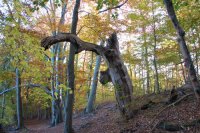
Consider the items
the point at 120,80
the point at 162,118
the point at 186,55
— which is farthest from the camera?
the point at 120,80

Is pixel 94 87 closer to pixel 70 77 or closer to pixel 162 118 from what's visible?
pixel 70 77

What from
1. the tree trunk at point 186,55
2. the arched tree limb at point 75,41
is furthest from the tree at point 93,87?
the tree trunk at point 186,55

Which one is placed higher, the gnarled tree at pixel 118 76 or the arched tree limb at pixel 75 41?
the arched tree limb at pixel 75 41

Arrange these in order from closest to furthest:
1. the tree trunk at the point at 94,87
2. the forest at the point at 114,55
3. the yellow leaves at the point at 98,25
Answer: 1. the forest at the point at 114,55
2. the yellow leaves at the point at 98,25
3. the tree trunk at the point at 94,87

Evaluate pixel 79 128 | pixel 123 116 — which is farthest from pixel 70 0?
pixel 123 116

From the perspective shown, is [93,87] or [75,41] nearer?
[75,41]

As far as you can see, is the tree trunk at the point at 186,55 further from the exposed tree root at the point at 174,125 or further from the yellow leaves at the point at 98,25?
the yellow leaves at the point at 98,25

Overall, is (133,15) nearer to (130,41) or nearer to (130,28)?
(130,28)

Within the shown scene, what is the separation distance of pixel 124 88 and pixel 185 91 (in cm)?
240

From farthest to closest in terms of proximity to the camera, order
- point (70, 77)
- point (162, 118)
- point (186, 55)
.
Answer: point (70, 77) → point (162, 118) → point (186, 55)

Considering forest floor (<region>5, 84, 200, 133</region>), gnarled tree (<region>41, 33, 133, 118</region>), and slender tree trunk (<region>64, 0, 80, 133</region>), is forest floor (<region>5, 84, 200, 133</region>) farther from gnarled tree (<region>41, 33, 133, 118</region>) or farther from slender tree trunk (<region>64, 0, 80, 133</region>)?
slender tree trunk (<region>64, 0, 80, 133</region>)

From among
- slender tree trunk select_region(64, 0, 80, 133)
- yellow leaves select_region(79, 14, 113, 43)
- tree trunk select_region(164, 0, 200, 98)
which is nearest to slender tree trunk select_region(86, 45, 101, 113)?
yellow leaves select_region(79, 14, 113, 43)

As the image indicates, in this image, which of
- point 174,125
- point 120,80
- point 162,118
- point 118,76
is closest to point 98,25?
point 118,76

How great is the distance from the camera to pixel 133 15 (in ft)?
44.4
